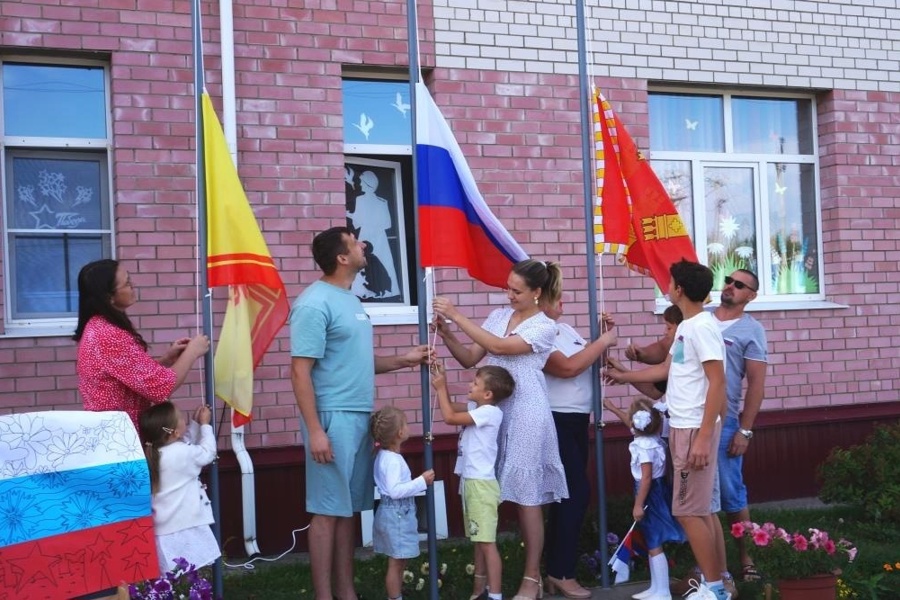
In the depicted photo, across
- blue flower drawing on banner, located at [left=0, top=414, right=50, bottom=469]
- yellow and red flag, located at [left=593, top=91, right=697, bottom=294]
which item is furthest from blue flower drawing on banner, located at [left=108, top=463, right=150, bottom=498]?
yellow and red flag, located at [left=593, top=91, right=697, bottom=294]

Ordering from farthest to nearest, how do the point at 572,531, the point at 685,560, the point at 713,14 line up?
the point at 713,14
the point at 685,560
the point at 572,531

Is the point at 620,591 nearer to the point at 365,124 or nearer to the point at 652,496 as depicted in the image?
the point at 652,496

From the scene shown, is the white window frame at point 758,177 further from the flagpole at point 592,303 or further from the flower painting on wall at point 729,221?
the flagpole at point 592,303

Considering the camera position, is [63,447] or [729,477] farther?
[729,477]

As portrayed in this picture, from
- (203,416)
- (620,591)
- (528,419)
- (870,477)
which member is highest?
(203,416)

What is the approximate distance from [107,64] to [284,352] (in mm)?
2215

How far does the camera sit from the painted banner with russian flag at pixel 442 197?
575 cm

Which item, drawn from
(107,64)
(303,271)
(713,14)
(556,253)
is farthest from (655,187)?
(107,64)

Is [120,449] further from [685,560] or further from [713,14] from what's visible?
[713,14]

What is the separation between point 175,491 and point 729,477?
3.16 m

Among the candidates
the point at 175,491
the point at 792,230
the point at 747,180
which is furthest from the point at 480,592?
the point at 792,230

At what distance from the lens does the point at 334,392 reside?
553 cm

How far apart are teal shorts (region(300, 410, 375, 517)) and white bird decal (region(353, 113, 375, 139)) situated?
297 cm

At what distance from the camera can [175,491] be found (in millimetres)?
5168
